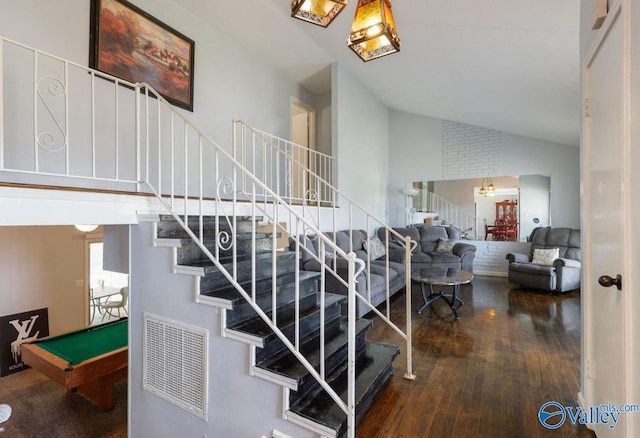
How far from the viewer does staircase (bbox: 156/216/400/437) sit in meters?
1.68

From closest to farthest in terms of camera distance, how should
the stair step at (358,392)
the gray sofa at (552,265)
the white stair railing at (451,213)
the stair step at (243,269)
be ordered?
the stair step at (358,392) → the stair step at (243,269) → the gray sofa at (552,265) → the white stair railing at (451,213)

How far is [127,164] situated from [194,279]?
2.17 meters

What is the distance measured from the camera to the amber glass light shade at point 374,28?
1.83 m

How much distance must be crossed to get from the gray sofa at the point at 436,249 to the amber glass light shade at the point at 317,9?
4.19 meters

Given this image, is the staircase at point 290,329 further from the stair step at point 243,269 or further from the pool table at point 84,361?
the pool table at point 84,361

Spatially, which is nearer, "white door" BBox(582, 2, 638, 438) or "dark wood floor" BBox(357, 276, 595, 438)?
"white door" BBox(582, 2, 638, 438)


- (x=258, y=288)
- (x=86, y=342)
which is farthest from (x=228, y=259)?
(x=86, y=342)

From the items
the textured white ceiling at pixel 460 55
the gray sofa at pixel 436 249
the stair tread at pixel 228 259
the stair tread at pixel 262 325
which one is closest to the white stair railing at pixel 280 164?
the textured white ceiling at pixel 460 55

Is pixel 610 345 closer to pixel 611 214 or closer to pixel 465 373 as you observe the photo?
pixel 611 214

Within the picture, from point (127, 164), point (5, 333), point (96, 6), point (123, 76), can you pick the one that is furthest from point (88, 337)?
point (96, 6)

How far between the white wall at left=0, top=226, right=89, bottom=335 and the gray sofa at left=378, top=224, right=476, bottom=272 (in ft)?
16.6

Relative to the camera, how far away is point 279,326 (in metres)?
1.96

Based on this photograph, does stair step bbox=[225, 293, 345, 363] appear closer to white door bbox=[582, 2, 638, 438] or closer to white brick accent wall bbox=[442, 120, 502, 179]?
white door bbox=[582, 2, 638, 438]

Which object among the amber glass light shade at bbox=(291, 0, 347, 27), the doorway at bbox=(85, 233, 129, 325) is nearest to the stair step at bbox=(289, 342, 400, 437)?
the amber glass light shade at bbox=(291, 0, 347, 27)
